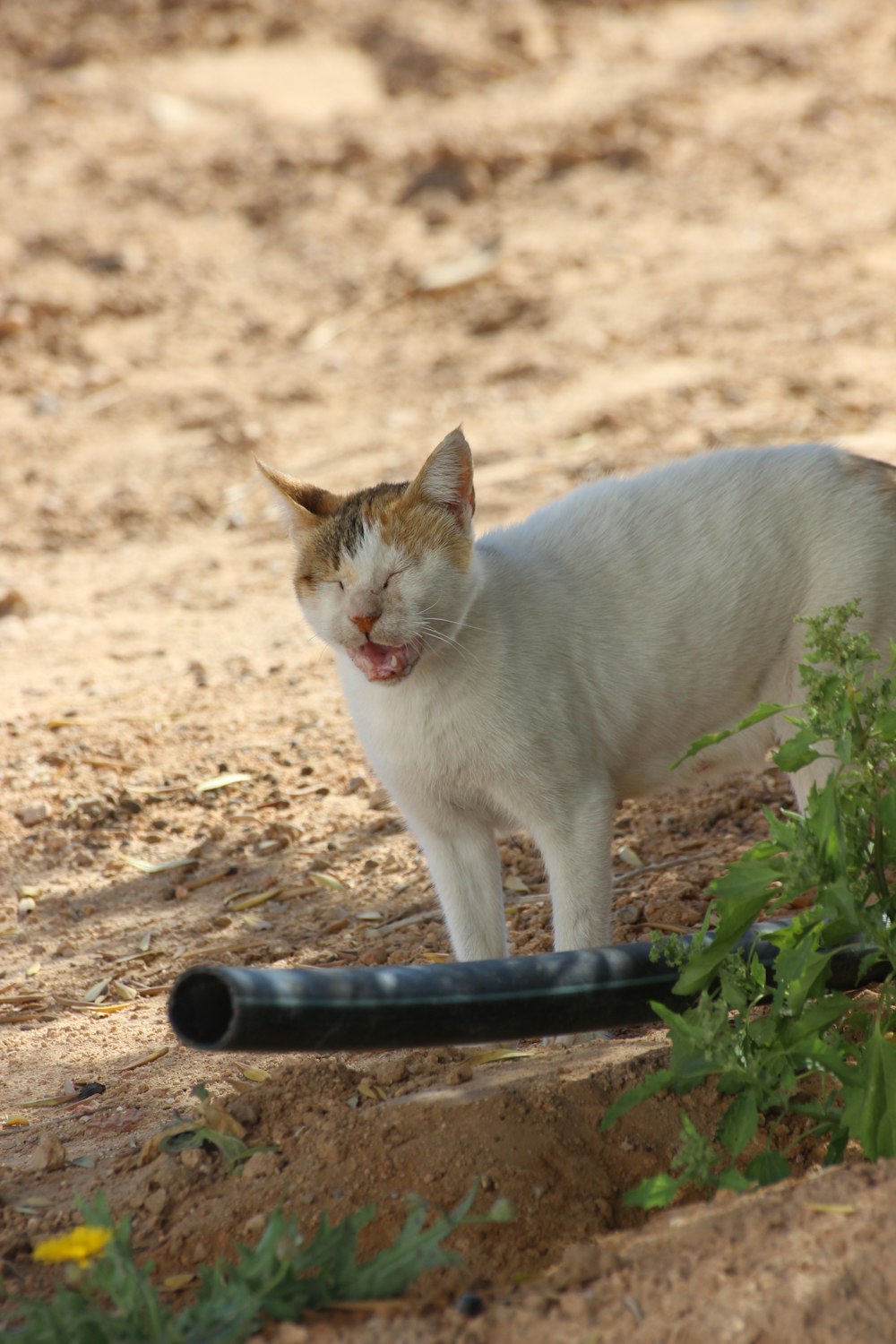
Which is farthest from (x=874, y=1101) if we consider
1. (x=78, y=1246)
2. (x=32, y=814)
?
(x=32, y=814)

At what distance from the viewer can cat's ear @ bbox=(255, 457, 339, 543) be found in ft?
10.7

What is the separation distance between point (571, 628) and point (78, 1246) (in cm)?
187

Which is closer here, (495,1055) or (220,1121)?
(220,1121)

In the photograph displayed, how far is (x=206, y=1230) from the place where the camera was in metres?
2.28

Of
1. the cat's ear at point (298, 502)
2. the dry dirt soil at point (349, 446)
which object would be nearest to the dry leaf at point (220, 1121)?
the dry dirt soil at point (349, 446)

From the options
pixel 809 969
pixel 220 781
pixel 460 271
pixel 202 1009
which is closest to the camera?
pixel 809 969

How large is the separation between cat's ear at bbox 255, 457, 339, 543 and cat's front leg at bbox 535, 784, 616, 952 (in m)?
0.91

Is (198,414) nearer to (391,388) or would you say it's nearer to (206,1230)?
(391,388)

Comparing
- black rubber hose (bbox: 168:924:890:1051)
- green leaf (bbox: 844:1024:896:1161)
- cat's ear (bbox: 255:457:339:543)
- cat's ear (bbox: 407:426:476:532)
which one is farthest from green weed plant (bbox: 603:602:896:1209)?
cat's ear (bbox: 255:457:339:543)

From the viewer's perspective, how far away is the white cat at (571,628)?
10.4 ft

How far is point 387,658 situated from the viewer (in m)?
3.08

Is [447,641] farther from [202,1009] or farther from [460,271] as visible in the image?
[460,271]

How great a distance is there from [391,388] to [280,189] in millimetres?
2595

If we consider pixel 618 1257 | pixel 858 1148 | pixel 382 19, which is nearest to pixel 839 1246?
pixel 618 1257
